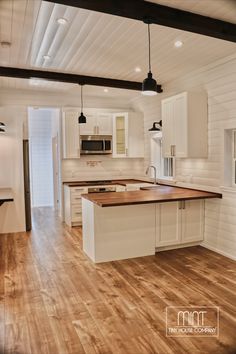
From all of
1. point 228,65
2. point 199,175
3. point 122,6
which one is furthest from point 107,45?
point 199,175

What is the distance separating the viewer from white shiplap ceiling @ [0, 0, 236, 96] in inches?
113

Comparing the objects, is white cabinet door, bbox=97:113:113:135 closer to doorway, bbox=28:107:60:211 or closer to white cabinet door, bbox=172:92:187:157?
white cabinet door, bbox=172:92:187:157

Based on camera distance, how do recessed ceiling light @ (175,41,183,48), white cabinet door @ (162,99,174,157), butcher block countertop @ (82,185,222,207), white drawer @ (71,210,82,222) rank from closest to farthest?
1. recessed ceiling light @ (175,41,183,48)
2. butcher block countertop @ (82,185,222,207)
3. white cabinet door @ (162,99,174,157)
4. white drawer @ (71,210,82,222)

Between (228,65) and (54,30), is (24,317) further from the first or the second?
(228,65)

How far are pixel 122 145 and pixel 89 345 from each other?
202 inches

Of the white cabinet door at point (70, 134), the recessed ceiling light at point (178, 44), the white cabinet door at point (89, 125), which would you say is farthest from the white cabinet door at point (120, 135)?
the recessed ceiling light at point (178, 44)

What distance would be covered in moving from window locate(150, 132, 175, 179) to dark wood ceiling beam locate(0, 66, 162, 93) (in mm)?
1080

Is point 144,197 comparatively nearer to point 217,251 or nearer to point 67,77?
point 217,251

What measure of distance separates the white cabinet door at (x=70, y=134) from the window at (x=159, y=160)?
1.72 meters

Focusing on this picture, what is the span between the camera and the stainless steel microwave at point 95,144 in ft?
21.9

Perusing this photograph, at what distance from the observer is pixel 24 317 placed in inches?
107

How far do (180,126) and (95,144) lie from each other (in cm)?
257

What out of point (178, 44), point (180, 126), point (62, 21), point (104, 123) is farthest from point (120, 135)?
point (62, 21)

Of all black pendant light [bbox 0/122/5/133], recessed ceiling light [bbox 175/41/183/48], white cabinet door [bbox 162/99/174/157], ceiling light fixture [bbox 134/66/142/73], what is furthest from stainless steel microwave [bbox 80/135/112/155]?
recessed ceiling light [bbox 175/41/183/48]
